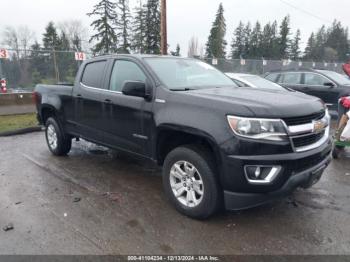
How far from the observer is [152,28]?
39.2 m

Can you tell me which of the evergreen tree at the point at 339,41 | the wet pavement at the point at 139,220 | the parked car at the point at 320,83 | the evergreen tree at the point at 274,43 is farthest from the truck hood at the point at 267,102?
the evergreen tree at the point at 339,41

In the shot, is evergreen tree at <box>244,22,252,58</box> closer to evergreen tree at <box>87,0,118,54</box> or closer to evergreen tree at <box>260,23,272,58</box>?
evergreen tree at <box>260,23,272,58</box>

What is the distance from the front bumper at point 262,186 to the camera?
9.27 feet

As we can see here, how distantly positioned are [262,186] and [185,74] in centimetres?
198

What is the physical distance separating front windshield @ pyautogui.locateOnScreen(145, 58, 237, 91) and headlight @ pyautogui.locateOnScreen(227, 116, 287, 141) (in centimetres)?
113

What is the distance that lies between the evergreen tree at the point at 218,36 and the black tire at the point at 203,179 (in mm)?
52525

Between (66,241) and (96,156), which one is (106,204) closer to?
(66,241)

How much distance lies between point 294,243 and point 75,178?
3.23 meters

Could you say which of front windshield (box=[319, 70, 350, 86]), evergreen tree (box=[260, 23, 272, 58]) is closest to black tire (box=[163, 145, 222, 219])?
front windshield (box=[319, 70, 350, 86])

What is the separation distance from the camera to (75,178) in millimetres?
4645

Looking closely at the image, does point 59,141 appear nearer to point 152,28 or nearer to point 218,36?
point 152,28

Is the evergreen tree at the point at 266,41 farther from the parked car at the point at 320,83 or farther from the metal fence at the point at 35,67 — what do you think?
the parked car at the point at 320,83

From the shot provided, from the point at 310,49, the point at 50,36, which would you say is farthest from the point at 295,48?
the point at 50,36

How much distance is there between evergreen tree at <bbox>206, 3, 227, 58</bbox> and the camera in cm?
5375
